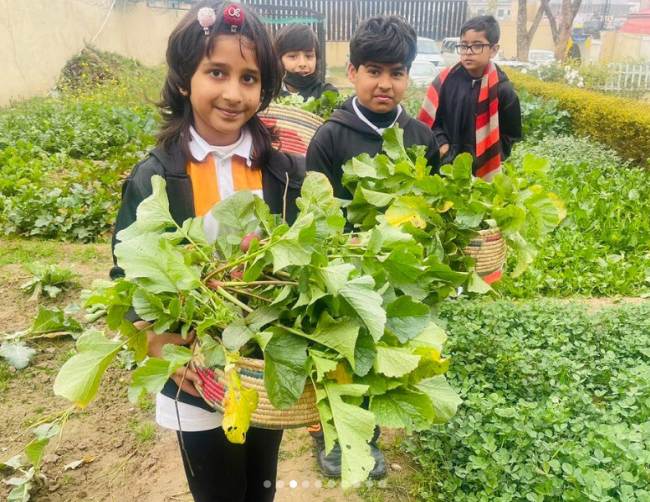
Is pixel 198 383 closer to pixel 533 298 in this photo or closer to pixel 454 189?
pixel 454 189

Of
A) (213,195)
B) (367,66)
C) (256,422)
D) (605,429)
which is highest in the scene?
(367,66)

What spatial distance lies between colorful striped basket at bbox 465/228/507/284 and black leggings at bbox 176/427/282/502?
31.1 inches

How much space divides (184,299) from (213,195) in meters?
0.44

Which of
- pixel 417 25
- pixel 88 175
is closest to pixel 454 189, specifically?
pixel 88 175

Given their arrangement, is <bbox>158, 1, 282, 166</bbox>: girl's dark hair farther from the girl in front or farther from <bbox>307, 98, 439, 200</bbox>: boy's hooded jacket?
<bbox>307, 98, 439, 200</bbox>: boy's hooded jacket

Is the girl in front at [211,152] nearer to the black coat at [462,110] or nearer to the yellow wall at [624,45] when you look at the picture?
the black coat at [462,110]

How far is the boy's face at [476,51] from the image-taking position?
11.5 ft

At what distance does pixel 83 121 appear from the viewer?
7488 mm

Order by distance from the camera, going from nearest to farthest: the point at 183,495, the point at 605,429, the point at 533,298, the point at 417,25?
the point at 605,429 → the point at 183,495 → the point at 533,298 → the point at 417,25

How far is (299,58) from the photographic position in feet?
12.9

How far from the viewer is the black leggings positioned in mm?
1610

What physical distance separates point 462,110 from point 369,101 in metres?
1.40

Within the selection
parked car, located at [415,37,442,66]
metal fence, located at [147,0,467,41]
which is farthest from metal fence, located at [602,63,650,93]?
metal fence, located at [147,0,467,41]

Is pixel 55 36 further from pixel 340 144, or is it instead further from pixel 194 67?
pixel 194 67
